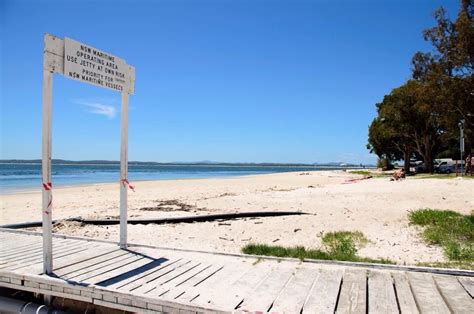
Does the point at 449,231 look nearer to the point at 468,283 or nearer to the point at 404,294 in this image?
the point at 468,283

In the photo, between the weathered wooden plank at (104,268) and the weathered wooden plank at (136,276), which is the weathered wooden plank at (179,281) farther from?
the weathered wooden plank at (104,268)

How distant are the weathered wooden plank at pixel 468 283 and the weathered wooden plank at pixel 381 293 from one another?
0.77 m

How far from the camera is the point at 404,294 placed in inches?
160

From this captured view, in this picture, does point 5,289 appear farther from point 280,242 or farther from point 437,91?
point 437,91

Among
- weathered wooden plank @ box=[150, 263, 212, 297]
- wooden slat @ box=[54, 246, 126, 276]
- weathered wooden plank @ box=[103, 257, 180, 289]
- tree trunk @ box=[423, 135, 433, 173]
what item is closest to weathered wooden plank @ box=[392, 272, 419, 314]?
weathered wooden plank @ box=[150, 263, 212, 297]

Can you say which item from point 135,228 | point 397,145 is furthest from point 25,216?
point 397,145

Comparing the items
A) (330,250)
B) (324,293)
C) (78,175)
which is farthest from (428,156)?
(78,175)

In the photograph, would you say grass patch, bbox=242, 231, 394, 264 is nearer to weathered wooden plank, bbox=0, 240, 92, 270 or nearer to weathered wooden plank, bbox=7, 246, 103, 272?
weathered wooden plank, bbox=7, 246, 103, 272

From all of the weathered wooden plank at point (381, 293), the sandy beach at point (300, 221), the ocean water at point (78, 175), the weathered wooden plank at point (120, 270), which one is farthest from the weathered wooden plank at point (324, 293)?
the ocean water at point (78, 175)

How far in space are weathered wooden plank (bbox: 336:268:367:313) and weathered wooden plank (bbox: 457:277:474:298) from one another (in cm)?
105

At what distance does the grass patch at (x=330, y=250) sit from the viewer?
6102 millimetres

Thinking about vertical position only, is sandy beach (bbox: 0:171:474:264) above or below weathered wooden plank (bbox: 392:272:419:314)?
below

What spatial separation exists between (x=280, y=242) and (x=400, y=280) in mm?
3870

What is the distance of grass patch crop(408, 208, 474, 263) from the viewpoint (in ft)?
21.4
